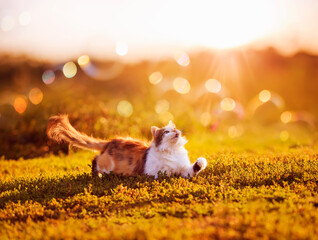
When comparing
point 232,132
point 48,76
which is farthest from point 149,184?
point 48,76

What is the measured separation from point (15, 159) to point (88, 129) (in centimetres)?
253

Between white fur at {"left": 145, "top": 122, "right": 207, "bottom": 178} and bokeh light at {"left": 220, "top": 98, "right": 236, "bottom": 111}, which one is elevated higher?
bokeh light at {"left": 220, "top": 98, "right": 236, "bottom": 111}

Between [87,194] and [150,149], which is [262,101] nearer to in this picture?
[150,149]

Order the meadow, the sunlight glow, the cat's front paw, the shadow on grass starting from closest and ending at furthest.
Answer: the meadow
the shadow on grass
the cat's front paw
the sunlight glow

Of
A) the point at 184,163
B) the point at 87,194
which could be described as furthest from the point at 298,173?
the point at 87,194

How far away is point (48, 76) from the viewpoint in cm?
1953

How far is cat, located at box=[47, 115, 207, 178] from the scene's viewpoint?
6.32m

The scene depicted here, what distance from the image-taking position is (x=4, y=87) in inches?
739

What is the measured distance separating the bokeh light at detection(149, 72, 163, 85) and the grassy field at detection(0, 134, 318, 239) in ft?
36.5

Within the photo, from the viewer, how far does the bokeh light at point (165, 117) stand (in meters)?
12.6

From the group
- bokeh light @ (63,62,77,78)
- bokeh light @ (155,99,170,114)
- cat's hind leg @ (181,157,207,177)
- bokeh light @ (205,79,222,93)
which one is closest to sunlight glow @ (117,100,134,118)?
bokeh light @ (155,99,170,114)

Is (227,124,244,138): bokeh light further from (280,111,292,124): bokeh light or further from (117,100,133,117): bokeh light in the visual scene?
(117,100,133,117): bokeh light

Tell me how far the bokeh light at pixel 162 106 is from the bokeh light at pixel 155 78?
2.29m

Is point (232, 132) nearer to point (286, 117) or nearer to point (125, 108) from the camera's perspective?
point (286, 117)
